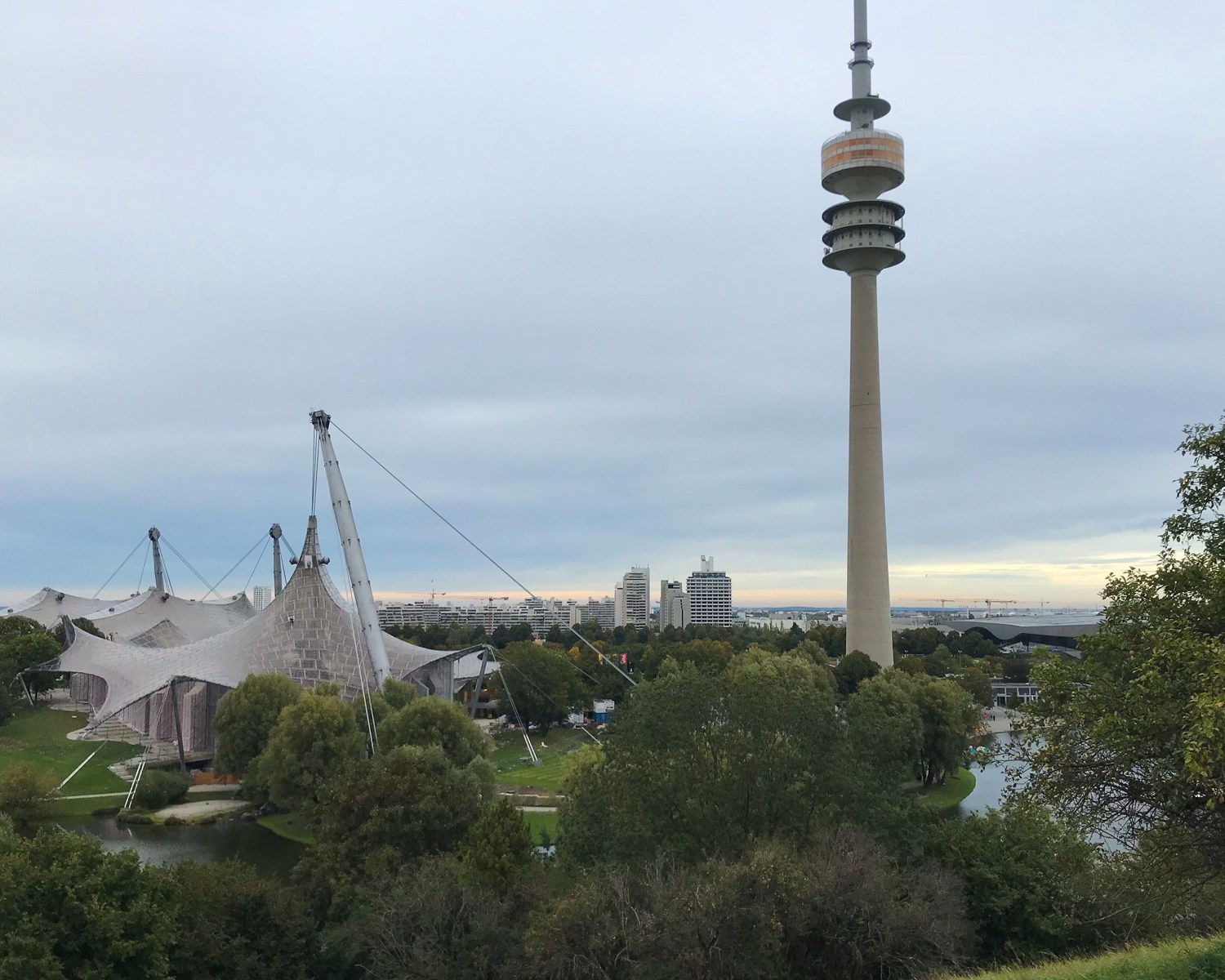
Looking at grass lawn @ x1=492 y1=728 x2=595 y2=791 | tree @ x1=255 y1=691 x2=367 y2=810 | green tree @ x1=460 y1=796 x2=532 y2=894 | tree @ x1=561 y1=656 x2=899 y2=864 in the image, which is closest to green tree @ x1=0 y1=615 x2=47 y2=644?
grass lawn @ x1=492 y1=728 x2=595 y2=791

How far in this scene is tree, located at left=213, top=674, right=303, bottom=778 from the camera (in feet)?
109

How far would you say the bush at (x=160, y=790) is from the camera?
32125mm

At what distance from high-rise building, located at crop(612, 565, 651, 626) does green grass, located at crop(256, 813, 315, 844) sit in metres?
159

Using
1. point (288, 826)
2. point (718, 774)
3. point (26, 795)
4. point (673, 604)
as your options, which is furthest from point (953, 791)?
point (673, 604)

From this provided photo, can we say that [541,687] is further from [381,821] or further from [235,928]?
[235,928]

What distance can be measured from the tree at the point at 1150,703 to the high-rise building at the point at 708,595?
17118 centimetres

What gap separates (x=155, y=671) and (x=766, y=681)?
33434 mm

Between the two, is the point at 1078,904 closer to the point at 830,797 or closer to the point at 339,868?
the point at 830,797

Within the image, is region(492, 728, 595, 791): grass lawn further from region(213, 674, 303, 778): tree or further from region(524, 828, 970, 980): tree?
region(524, 828, 970, 980): tree

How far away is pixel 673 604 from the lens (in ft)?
561

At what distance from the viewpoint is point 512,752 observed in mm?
43625

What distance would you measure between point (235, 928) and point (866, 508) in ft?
141

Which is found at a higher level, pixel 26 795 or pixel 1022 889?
pixel 1022 889

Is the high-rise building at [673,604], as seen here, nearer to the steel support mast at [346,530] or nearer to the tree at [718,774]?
the steel support mast at [346,530]
